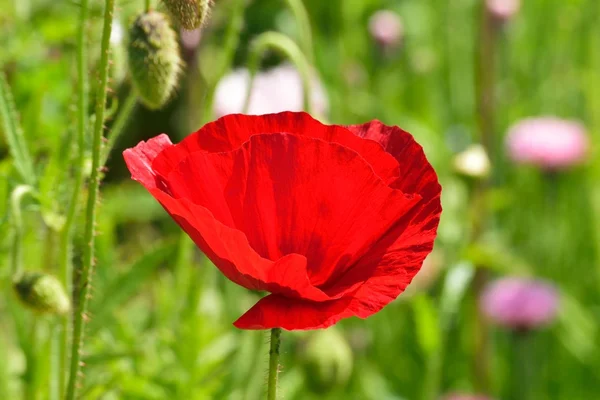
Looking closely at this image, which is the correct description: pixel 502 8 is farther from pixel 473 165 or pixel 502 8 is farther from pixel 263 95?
pixel 473 165

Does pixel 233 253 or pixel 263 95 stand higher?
pixel 263 95

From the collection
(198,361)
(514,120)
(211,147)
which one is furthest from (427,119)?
(211,147)

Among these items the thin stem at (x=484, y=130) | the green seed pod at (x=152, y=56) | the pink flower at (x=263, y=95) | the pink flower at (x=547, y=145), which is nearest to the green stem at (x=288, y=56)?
the green seed pod at (x=152, y=56)

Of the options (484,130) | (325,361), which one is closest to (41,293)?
(325,361)

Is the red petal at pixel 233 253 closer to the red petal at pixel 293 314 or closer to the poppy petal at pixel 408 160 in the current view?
the red petal at pixel 293 314

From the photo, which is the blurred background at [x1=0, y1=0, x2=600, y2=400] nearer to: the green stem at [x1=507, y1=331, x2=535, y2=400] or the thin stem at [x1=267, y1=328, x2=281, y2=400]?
the green stem at [x1=507, y1=331, x2=535, y2=400]

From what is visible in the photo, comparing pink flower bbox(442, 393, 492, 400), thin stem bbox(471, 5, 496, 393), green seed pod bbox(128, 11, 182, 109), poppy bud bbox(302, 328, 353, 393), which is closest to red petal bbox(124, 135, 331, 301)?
green seed pod bbox(128, 11, 182, 109)
